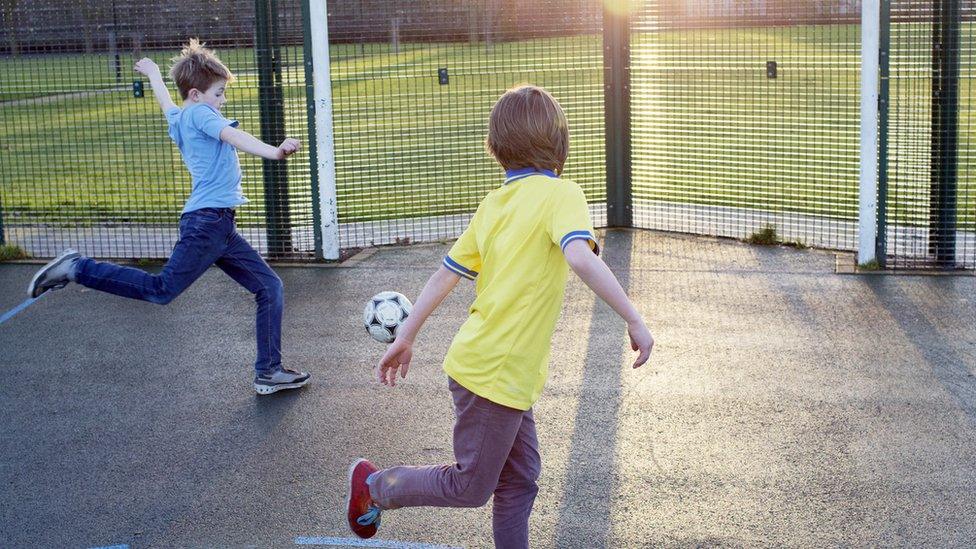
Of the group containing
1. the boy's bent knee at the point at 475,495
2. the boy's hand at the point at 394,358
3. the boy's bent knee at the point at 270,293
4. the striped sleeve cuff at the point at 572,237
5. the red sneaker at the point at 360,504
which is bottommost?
the red sneaker at the point at 360,504

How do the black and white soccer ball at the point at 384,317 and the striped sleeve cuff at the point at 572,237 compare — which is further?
the black and white soccer ball at the point at 384,317

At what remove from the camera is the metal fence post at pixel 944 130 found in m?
8.70

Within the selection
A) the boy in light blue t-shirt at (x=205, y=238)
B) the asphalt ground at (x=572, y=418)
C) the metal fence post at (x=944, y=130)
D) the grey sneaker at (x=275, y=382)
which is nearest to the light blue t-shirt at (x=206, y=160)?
the boy in light blue t-shirt at (x=205, y=238)

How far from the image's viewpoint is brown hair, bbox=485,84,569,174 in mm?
3926

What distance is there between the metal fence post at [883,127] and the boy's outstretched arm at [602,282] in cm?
559

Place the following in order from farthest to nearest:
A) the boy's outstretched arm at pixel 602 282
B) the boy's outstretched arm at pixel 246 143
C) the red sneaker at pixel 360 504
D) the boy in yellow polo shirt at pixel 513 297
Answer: the boy's outstretched arm at pixel 246 143 → the red sneaker at pixel 360 504 → the boy in yellow polo shirt at pixel 513 297 → the boy's outstretched arm at pixel 602 282

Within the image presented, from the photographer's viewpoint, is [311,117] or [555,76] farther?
[555,76]

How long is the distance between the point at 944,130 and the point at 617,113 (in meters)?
2.87

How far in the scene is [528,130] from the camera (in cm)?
392

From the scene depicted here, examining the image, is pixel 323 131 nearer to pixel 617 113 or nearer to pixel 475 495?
pixel 617 113

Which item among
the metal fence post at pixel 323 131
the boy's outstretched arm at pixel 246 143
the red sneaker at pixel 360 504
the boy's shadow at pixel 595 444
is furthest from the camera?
the metal fence post at pixel 323 131

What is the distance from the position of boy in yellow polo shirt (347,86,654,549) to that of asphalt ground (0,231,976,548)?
2.39ft

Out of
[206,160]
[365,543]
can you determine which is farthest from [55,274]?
[365,543]

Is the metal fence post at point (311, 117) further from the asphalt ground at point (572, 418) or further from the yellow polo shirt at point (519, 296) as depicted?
the yellow polo shirt at point (519, 296)
